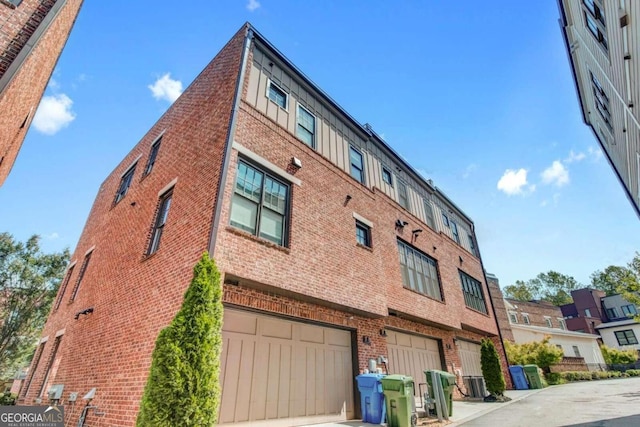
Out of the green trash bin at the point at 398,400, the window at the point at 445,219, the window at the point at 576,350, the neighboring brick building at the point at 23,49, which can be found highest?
the window at the point at 445,219

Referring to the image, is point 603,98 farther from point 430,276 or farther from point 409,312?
point 409,312

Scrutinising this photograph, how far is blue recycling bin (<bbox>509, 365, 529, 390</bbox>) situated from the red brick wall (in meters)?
18.9

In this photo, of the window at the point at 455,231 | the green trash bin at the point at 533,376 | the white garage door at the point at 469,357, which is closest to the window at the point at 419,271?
the white garage door at the point at 469,357

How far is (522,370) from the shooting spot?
17.0 meters

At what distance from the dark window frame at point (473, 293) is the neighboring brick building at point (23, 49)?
18467 mm

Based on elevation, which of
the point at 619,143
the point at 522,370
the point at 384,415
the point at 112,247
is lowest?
the point at 384,415

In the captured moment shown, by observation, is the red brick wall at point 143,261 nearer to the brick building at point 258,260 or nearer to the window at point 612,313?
the brick building at point 258,260

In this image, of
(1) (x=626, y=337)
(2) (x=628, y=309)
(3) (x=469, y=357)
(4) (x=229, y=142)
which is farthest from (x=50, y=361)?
(2) (x=628, y=309)

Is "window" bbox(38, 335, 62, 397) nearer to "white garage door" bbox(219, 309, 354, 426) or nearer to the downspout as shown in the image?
"white garage door" bbox(219, 309, 354, 426)

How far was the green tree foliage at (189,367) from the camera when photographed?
4168mm

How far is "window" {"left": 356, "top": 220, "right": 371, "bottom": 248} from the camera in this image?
10590 mm

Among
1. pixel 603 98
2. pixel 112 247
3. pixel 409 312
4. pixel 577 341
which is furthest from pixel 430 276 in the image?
pixel 577 341

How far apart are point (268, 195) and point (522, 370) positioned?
1786cm

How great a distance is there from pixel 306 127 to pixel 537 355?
21.0 m
